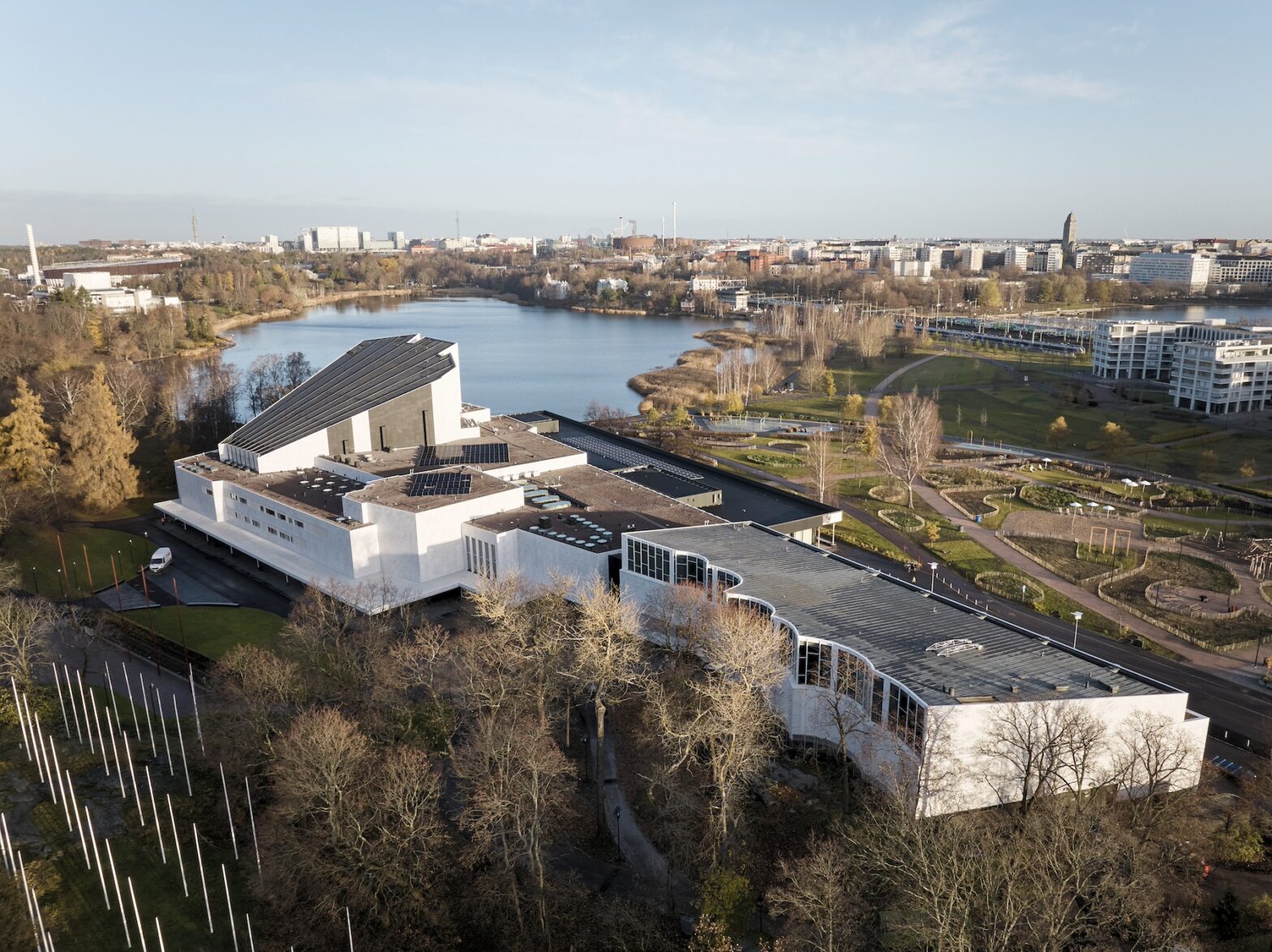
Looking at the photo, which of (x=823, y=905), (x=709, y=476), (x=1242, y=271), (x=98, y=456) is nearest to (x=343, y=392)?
(x=98, y=456)

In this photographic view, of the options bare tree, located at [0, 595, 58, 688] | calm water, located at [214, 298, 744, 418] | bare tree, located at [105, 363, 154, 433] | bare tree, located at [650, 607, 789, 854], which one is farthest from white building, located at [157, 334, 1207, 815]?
calm water, located at [214, 298, 744, 418]

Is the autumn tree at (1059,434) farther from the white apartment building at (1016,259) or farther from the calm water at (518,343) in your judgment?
the white apartment building at (1016,259)

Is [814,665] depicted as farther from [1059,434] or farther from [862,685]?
[1059,434]

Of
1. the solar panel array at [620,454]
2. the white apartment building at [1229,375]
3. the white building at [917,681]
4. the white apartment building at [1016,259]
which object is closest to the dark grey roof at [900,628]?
the white building at [917,681]

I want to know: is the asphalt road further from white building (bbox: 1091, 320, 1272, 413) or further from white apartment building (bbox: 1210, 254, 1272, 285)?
white apartment building (bbox: 1210, 254, 1272, 285)

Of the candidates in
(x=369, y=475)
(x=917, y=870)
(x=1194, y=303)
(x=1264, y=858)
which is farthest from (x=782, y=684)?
(x=1194, y=303)
